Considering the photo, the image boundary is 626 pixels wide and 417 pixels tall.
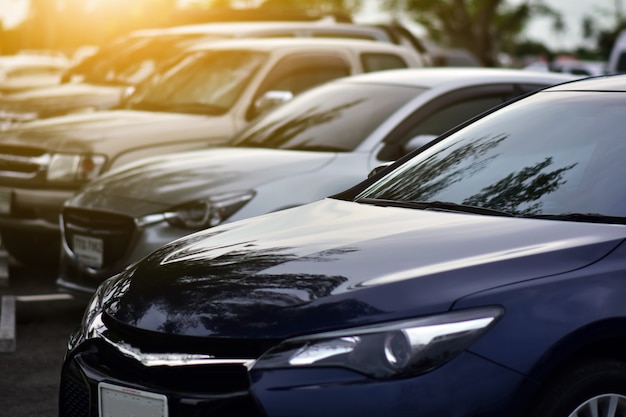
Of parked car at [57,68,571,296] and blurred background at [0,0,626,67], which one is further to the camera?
blurred background at [0,0,626,67]

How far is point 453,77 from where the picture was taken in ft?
25.9

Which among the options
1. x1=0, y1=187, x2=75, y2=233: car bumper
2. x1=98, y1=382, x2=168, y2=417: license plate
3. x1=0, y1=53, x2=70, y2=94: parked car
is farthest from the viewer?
x1=0, y1=53, x2=70, y2=94: parked car

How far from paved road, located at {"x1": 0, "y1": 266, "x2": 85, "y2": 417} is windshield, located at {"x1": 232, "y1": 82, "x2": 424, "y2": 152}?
5.23 ft

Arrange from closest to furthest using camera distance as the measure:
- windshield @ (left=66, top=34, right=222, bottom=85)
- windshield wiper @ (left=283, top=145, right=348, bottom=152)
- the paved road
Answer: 1. the paved road
2. windshield wiper @ (left=283, top=145, right=348, bottom=152)
3. windshield @ (left=66, top=34, right=222, bottom=85)

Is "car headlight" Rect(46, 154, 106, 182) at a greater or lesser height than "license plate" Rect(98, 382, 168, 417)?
lesser

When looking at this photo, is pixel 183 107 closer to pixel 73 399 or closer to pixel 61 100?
pixel 61 100

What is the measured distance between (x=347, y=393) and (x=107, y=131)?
6.04 metres

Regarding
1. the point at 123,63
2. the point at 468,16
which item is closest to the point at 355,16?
the point at 468,16

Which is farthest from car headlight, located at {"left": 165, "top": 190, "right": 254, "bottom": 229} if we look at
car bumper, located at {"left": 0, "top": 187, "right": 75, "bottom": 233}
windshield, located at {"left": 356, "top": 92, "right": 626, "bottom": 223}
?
car bumper, located at {"left": 0, "top": 187, "right": 75, "bottom": 233}

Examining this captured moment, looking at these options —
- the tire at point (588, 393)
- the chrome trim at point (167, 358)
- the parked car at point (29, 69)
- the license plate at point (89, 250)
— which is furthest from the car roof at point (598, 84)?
the parked car at point (29, 69)

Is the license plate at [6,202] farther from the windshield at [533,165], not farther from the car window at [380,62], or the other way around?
the windshield at [533,165]

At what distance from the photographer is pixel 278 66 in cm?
1000

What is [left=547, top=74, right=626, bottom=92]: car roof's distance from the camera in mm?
4946

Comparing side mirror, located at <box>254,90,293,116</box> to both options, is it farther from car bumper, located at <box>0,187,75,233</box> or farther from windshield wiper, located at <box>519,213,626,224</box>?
windshield wiper, located at <box>519,213,626,224</box>
